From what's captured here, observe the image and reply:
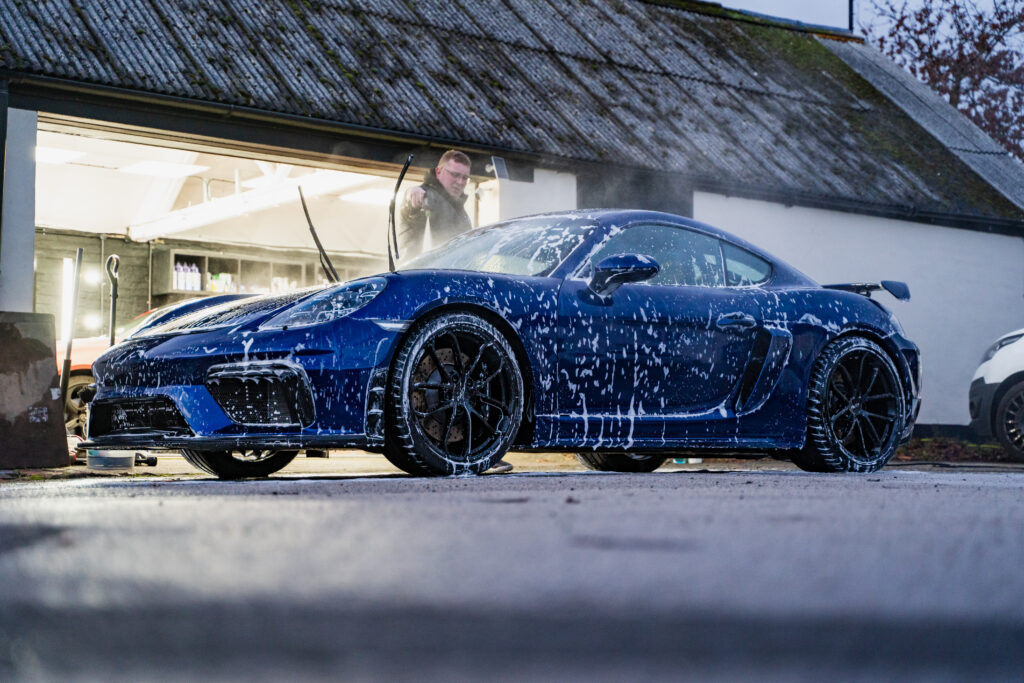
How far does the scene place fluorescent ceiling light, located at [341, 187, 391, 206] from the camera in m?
17.8

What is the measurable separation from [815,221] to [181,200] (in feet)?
33.0

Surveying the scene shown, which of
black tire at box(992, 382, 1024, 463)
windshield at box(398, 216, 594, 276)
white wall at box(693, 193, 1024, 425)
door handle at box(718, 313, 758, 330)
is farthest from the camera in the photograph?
white wall at box(693, 193, 1024, 425)

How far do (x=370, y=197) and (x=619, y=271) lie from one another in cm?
1301

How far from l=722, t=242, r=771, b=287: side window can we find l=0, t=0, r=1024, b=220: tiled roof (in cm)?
615

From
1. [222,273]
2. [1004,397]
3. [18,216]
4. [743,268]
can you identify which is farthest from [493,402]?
[222,273]

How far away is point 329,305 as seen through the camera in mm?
5316

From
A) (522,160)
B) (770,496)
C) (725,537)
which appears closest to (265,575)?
(725,537)

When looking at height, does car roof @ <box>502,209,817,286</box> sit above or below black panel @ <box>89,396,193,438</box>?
above

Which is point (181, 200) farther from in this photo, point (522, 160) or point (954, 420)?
point (954, 420)

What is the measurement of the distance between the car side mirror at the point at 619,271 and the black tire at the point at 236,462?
1733 millimetres

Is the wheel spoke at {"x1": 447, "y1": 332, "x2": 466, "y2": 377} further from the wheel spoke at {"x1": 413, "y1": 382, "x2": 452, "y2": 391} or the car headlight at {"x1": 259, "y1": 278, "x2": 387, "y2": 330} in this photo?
the car headlight at {"x1": 259, "y1": 278, "x2": 387, "y2": 330}

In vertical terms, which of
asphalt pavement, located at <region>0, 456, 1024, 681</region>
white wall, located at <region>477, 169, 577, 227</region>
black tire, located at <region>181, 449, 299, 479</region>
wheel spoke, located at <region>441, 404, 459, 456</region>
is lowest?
black tire, located at <region>181, 449, 299, 479</region>

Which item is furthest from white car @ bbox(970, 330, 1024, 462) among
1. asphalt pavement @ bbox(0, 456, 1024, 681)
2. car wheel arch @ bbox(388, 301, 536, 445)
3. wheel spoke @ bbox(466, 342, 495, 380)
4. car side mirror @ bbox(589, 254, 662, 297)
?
asphalt pavement @ bbox(0, 456, 1024, 681)

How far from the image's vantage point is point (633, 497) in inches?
151
